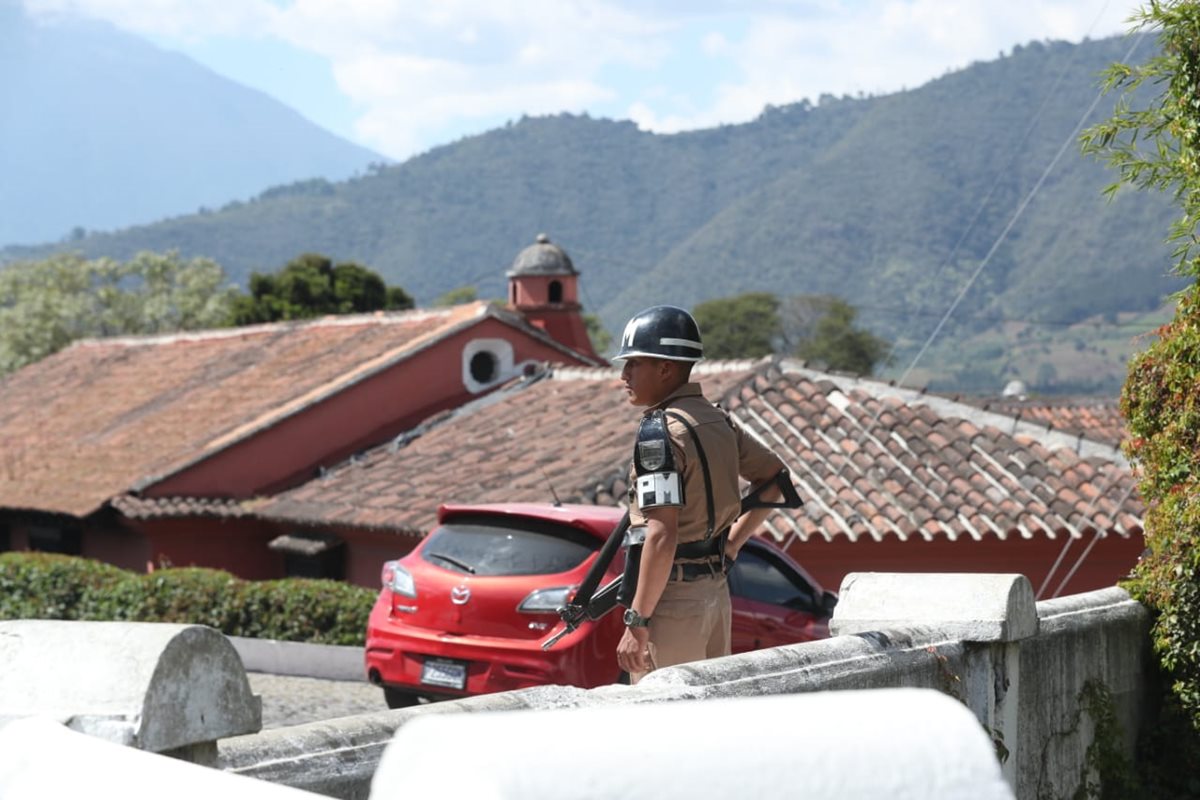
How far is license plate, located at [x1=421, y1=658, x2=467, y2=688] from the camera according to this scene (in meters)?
9.59

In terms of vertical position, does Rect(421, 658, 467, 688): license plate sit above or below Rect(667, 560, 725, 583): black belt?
below

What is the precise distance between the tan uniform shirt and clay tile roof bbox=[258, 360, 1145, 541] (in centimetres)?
998

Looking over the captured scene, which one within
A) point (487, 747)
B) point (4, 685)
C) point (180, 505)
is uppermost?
point (487, 747)

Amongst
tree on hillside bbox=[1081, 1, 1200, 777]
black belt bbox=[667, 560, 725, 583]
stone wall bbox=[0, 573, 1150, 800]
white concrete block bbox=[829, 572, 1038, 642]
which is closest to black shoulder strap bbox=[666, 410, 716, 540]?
black belt bbox=[667, 560, 725, 583]

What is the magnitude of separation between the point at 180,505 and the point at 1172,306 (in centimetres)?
1686

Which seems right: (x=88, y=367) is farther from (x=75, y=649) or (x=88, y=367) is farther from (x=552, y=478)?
(x=75, y=649)

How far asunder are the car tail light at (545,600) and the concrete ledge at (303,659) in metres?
8.00

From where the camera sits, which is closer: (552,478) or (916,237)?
(552,478)

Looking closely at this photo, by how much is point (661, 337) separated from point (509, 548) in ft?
13.5

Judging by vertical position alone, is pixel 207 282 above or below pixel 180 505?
above

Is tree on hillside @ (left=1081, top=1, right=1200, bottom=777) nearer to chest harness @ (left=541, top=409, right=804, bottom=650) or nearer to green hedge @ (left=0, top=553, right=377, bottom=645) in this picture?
chest harness @ (left=541, top=409, right=804, bottom=650)

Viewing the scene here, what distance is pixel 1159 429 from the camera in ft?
23.9

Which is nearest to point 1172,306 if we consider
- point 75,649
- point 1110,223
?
point 75,649

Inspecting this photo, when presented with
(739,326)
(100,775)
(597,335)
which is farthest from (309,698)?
(739,326)
